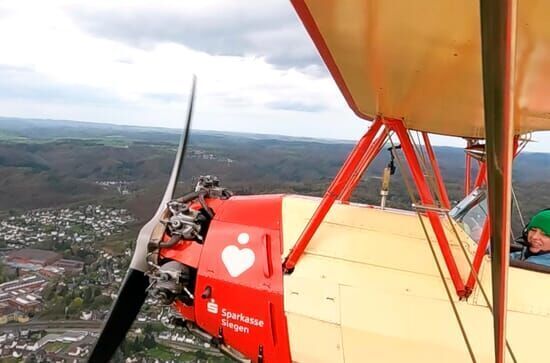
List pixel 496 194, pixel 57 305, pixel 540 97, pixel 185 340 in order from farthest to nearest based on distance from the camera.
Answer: pixel 57 305 → pixel 185 340 → pixel 540 97 → pixel 496 194

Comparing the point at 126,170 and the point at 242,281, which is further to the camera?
the point at 126,170

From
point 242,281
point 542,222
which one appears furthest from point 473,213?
point 242,281

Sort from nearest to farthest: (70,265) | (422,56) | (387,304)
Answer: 1. (422,56)
2. (387,304)
3. (70,265)

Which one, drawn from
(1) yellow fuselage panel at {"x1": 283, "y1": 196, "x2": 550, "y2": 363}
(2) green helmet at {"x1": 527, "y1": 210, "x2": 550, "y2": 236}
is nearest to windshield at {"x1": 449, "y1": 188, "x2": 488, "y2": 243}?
(1) yellow fuselage panel at {"x1": 283, "y1": 196, "x2": 550, "y2": 363}

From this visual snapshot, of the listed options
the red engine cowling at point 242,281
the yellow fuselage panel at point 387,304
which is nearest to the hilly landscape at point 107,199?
the yellow fuselage panel at point 387,304

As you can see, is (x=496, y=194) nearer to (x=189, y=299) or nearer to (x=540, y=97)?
(x=540, y=97)

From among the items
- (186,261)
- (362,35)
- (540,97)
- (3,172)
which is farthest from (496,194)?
(3,172)

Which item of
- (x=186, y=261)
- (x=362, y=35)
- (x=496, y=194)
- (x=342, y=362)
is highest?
(x=362, y=35)

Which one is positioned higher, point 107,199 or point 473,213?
point 473,213

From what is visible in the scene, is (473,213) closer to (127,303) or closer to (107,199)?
(127,303)
